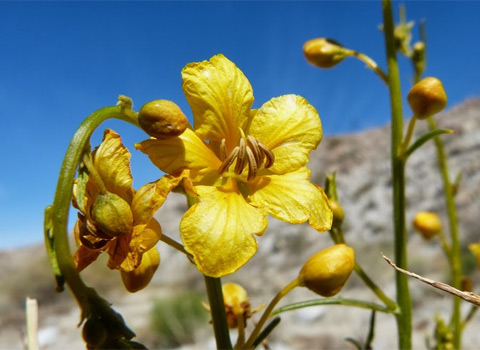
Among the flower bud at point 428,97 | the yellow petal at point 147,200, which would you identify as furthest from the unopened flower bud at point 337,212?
the yellow petal at point 147,200

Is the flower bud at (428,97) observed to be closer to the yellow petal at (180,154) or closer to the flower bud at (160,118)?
the yellow petal at (180,154)

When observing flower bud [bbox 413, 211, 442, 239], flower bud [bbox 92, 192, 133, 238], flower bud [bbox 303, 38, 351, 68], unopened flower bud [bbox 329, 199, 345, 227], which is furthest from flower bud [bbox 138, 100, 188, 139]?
flower bud [bbox 413, 211, 442, 239]

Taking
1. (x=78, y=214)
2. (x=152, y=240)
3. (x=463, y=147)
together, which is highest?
(x=463, y=147)

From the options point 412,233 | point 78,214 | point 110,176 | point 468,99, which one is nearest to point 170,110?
point 110,176

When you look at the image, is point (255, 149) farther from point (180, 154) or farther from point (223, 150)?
point (180, 154)

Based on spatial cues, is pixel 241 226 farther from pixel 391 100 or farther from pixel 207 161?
pixel 391 100

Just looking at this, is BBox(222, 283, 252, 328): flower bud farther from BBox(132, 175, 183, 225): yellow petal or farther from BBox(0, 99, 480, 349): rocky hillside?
BBox(0, 99, 480, 349): rocky hillside

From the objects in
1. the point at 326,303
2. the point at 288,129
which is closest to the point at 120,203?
the point at 288,129
